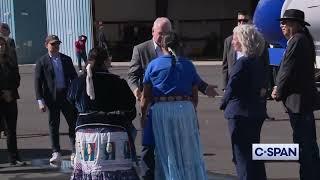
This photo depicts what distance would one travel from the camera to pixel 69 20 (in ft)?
102

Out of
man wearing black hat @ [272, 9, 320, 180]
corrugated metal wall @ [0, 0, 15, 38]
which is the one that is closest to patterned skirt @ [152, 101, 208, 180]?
man wearing black hat @ [272, 9, 320, 180]

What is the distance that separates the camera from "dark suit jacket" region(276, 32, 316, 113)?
6688mm

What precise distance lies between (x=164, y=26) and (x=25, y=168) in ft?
10.5

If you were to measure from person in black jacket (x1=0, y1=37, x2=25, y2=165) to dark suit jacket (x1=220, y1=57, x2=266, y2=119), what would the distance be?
365 cm

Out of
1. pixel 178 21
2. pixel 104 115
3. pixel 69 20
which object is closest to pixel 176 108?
pixel 104 115

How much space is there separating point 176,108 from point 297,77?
1260 millimetres

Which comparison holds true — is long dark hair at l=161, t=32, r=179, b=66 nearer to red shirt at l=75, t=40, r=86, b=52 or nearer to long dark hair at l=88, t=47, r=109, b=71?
long dark hair at l=88, t=47, r=109, b=71

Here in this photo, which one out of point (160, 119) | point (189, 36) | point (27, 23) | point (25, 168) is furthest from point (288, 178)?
point (189, 36)

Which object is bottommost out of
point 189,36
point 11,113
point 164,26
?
point 189,36

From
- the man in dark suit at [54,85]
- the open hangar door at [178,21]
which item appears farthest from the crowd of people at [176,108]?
the open hangar door at [178,21]

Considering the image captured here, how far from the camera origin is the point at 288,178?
8.05 meters

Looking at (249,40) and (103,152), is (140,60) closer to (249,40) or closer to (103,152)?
(249,40)

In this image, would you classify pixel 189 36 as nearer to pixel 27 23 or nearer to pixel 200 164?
pixel 27 23

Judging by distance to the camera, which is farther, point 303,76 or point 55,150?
point 55,150
